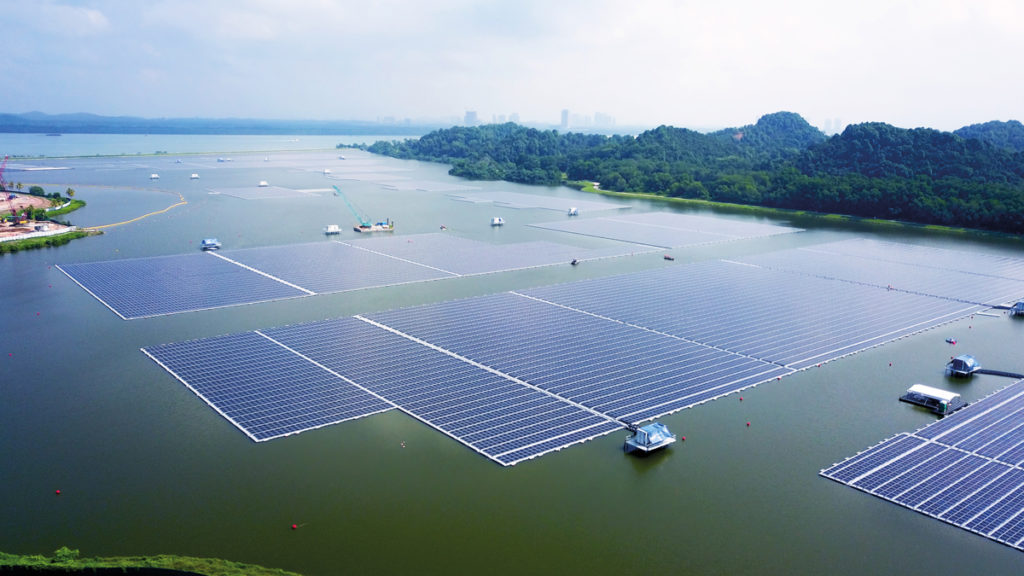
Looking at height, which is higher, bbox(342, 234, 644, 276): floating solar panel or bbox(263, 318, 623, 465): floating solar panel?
bbox(342, 234, 644, 276): floating solar panel

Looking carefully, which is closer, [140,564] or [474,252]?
[140,564]

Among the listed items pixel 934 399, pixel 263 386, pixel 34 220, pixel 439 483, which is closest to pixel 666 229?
pixel 934 399

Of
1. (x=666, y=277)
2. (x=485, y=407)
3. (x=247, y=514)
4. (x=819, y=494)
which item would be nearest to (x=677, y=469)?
(x=819, y=494)

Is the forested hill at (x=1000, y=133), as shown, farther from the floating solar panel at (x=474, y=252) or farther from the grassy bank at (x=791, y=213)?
the floating solar panel at (x=474, y=252)

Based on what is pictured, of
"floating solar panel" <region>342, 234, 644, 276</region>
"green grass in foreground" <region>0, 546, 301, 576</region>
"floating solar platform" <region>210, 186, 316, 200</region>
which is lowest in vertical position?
"green grass in foreground" <region>0, 546, 301, 576</region>

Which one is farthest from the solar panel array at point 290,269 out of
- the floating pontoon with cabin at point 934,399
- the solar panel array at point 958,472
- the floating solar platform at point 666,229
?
the solar panel array at point 958,472

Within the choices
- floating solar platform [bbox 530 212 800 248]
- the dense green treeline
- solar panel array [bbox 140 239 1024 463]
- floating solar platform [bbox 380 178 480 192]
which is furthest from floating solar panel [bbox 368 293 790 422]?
floating solar platform [bbox 380 178 480 192]

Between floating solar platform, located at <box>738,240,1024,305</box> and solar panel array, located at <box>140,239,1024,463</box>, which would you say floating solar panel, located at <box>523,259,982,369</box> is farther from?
floating solar platform, located at <box>738,240,1024,305</box>

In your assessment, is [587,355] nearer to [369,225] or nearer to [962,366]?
[962,366]
